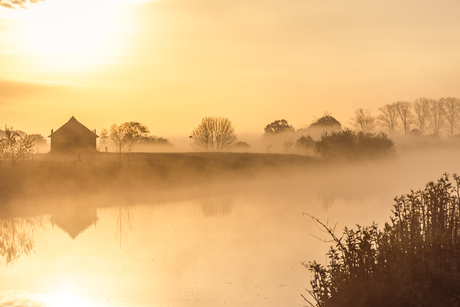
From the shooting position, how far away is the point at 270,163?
72188mm

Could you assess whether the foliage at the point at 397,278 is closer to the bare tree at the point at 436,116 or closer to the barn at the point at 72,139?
the barn at the point at 72,139

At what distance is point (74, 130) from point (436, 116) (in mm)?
68421

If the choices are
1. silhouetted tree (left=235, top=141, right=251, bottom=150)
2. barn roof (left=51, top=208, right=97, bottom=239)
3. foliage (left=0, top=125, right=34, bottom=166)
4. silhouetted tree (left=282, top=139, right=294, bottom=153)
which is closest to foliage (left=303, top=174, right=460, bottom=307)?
barn roof (left=51, top=208, right=97, bottom=239)

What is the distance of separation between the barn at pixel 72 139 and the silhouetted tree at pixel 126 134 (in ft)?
10.8

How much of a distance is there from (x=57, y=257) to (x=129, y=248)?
301cm

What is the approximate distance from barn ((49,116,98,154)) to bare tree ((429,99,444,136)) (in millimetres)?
64631

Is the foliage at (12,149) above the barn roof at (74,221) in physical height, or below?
above

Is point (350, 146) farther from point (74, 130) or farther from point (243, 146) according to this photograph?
point (74, 130)

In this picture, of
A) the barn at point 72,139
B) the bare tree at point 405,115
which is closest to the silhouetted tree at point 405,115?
the bare tree at point 405,115

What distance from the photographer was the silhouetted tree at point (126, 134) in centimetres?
6600

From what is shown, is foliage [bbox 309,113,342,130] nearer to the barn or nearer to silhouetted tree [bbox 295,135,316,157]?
silhouetted tree [bbox 295,135,316,157]

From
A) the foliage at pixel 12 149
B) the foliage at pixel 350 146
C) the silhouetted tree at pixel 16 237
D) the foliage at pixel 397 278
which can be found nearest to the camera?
the foliage at pixel 397 278

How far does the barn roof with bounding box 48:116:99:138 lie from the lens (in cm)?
6725

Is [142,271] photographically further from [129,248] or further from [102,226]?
[102,226]
